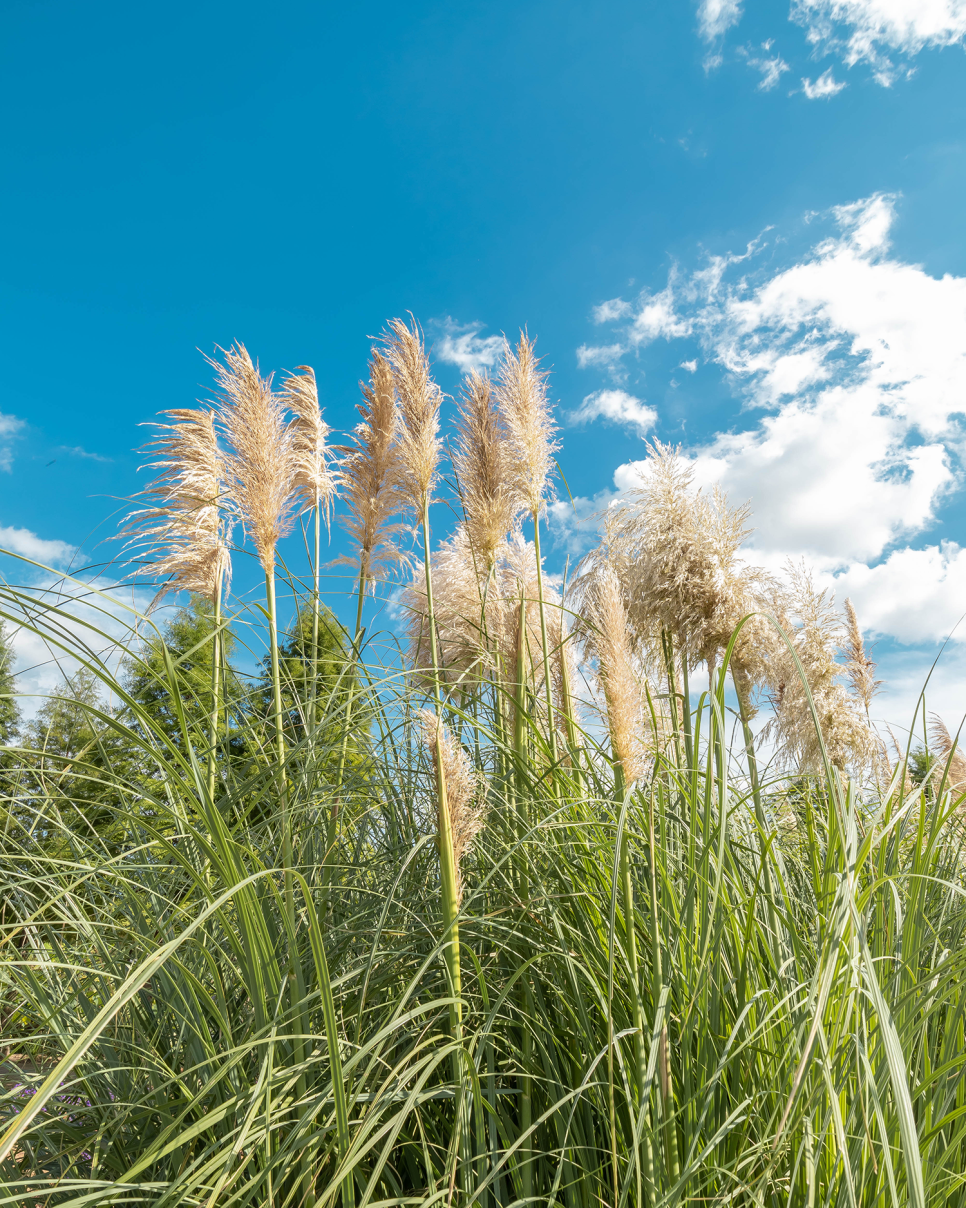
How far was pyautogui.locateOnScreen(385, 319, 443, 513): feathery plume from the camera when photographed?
394cm

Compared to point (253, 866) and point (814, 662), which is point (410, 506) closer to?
point (253, 866)

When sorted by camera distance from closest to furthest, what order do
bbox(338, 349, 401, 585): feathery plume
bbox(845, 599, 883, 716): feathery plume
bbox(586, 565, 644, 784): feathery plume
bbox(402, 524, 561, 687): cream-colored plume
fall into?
bbox(586, 565, 644, 784): feathery plume → bbox(402, 524, 561, 687): cream-colored plume → bbox(338, 349, 401, 585): feathery plume → bbox(845, 599, 883, 716): feathery plume

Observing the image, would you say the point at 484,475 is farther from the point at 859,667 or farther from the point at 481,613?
→ the point at 859,667

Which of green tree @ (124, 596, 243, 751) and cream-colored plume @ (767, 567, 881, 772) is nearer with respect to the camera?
green tree @ (124, 596, 243, 751)

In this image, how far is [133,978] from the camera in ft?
3.41

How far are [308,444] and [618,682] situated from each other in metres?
3.02

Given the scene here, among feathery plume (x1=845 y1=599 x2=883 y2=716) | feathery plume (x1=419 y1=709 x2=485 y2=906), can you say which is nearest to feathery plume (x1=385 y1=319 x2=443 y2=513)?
feathery plume (x1=419 y1=709 x2=485 y2=906)

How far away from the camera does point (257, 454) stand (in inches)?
142

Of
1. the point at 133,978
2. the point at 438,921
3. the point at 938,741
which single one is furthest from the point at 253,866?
the point at 938,741

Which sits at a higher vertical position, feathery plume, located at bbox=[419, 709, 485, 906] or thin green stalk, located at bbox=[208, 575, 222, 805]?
thin green stalk, located at bbox=[208, 575, 222, 805]

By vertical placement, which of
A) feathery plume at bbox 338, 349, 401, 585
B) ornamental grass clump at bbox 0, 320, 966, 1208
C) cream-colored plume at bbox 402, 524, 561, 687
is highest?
feathery plume at bbox 338, 349, 401, 585

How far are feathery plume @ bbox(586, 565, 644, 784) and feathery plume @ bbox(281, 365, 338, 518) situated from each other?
2.39 metres

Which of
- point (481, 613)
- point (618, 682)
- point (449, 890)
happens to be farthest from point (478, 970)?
point (481, 613)

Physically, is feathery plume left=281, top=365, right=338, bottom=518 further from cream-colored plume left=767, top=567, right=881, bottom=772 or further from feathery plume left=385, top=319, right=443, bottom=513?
cream-colored plume left=767, top=567, right=881, bottom=772
